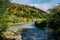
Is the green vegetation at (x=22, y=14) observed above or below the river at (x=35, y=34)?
above

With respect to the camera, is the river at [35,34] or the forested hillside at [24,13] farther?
the forested hillside at [24,13]

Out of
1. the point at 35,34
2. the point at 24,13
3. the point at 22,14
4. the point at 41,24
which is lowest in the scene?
the point at 35,34

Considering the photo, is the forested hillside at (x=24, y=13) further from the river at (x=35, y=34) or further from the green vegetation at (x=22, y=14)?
the river at (x=35, y=34)

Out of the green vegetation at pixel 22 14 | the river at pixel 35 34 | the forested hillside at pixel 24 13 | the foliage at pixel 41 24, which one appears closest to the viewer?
the river at pixel 35 34

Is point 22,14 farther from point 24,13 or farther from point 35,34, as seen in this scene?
point 35,34

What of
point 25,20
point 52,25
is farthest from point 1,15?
point 25,20

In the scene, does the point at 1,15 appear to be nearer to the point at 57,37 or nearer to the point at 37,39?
the point at 37,39

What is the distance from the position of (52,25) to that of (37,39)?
2.75 m

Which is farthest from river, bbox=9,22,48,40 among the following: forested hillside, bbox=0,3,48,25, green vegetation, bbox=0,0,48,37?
forested hillside, bbox=0,3,48,25

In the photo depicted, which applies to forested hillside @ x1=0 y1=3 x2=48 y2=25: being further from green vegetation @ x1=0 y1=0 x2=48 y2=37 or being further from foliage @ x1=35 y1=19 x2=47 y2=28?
foliage @ x1=35 y1=19 x2=47 y2=28

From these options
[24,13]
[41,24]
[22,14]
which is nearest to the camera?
[41,24]

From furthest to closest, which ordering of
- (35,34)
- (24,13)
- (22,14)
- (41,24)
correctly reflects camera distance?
(22,14), (24,13), (41,24), (35,34)

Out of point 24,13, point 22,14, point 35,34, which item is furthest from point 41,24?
point 22,14

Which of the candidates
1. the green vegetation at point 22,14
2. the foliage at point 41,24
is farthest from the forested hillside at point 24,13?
the foliage at point 41,24
